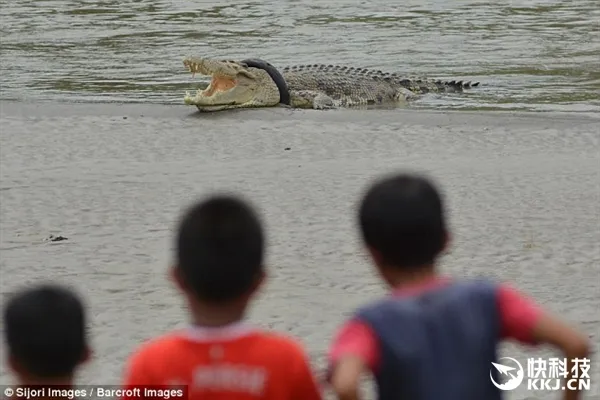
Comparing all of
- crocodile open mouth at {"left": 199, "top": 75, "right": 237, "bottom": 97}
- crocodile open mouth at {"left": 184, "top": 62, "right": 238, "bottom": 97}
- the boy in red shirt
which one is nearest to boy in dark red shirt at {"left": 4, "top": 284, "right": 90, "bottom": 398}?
the boy in red shirt

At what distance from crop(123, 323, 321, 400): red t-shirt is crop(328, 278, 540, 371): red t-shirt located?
105mm

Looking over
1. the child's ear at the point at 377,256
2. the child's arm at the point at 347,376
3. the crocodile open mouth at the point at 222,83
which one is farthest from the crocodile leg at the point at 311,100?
the child's arm at the point at 347,376

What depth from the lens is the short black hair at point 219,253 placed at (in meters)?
2.62

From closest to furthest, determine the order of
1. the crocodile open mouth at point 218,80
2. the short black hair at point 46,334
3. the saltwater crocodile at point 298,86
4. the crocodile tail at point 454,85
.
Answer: the short black hair at point 46,334, the saltwater crocodile at point 298,86, the crocodile open mouth at point 218,80, the crocodile tail at point 454,85

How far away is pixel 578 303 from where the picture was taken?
19.1 ft

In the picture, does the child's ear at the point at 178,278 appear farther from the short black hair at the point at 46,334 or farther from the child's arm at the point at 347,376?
the child's arm at the point at 347,376

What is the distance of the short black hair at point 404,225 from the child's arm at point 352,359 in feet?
0.66

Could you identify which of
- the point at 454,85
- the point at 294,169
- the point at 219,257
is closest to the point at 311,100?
the point at 454,85

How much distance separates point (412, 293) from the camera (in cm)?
266

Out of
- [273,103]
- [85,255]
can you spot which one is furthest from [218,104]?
[85,255]

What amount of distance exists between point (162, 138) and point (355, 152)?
1.69 m

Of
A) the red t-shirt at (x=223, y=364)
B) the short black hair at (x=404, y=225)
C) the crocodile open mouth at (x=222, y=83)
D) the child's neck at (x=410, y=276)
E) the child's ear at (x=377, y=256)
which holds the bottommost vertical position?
the crocodile open mouth at (x=222, y=83)

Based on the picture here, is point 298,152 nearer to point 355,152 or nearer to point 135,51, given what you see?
point 355,152

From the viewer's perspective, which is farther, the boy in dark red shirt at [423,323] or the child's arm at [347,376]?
the boy in dark red shirt at [423,323]
